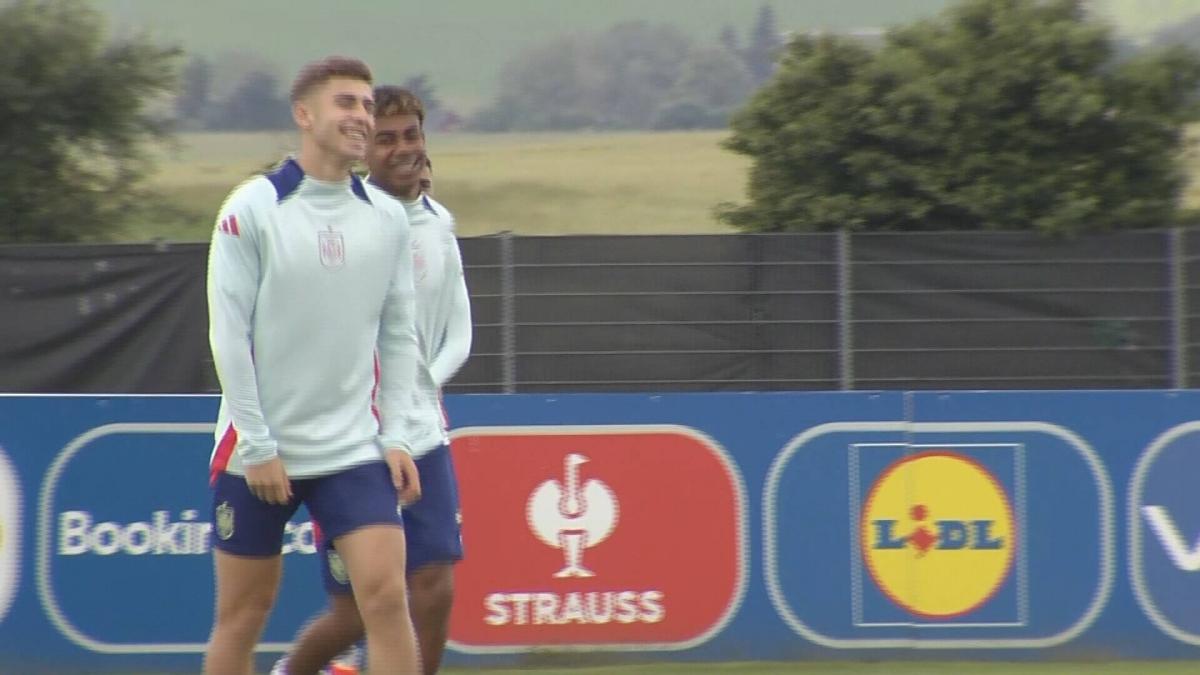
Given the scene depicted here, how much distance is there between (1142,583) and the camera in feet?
23.4

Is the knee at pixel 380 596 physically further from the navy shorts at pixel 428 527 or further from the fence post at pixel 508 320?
the fence post at pixel 508 320

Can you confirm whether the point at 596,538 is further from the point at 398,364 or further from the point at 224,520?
the point at 224,520

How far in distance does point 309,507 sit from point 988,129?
1068cm

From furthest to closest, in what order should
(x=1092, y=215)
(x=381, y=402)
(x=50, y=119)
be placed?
(x=50, y=119) < (x=1092, y=215) < (x=381, y=402)

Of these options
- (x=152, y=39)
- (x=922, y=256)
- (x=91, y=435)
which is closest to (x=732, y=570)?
(x=91, y=435)

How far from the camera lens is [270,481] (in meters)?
4.55

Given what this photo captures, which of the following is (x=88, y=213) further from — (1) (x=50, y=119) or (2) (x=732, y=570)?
(2) (x=732, y=570)

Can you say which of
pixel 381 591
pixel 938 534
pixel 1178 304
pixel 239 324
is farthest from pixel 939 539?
pixel 1178 304

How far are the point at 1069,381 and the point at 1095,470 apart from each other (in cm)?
573

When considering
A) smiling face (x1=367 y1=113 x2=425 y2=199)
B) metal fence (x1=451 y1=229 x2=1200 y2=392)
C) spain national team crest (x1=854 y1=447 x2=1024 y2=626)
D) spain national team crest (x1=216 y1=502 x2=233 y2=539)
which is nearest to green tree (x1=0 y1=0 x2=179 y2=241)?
metal fence (x1=451 y1=229 x2=1200 y2=392)

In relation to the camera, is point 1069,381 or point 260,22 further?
point 260,22

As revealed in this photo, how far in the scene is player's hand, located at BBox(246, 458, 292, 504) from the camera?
14.9 ft

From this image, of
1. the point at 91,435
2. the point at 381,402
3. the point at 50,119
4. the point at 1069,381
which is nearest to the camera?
the point at 381,402

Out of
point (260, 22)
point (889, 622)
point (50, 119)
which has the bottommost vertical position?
point (889, 622)
